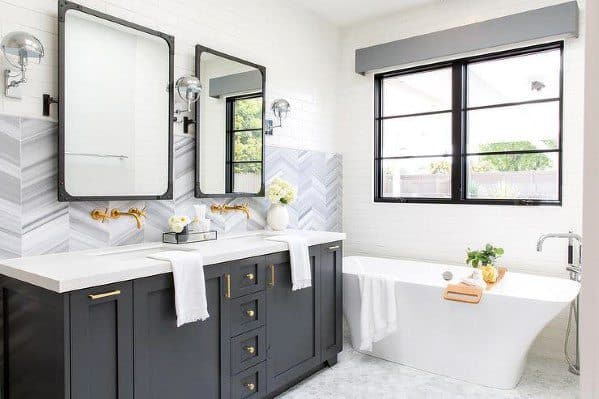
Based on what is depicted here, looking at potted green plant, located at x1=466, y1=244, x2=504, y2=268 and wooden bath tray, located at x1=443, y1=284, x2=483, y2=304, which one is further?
potted green plant, located at x1=466, y1=244, x2=504, y2=268

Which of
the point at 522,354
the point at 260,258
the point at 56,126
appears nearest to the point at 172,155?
the point at 56,126

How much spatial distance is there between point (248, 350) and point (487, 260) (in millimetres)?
1901

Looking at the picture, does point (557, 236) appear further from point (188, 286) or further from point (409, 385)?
point (188, 286)

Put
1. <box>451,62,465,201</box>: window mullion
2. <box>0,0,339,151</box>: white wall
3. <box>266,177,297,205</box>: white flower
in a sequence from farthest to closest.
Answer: <box>451,62,465,201</box>: window mullion
<box>266,177,297,205</box>: white flower
<box>0,0,339,151</box>: white wall

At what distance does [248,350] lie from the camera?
8.17 feet

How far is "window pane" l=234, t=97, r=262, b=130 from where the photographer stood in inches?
126

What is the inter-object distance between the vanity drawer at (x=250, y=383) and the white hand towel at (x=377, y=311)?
0.87 meters

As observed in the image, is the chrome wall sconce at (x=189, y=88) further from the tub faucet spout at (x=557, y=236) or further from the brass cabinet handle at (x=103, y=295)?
the tub faucet spout at (x=557, y=236)

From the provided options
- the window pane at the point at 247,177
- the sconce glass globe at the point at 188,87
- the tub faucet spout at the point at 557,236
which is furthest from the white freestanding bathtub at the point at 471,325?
the sconce glass globe at the point at 188,87

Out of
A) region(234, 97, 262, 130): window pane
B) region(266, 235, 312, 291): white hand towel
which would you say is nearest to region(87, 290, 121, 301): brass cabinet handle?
region(266, 235, 312, 291): white hand towel

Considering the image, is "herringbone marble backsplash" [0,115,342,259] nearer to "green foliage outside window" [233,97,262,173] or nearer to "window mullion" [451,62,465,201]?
"green foliage outside window" [233,97,262,173]

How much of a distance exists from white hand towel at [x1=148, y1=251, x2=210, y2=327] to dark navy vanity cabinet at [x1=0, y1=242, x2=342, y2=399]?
6cm

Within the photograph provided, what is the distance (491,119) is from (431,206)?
2.92ft

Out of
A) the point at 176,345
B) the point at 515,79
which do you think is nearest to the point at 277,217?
the point at 176,345
